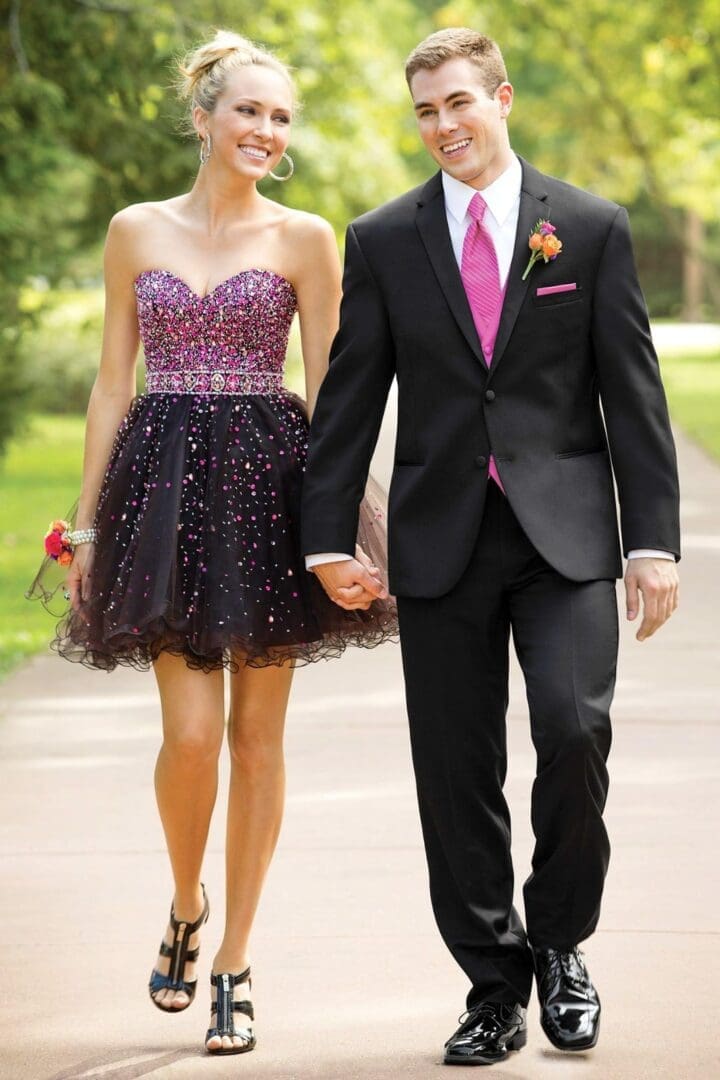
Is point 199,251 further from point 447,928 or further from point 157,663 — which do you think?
point 447,928

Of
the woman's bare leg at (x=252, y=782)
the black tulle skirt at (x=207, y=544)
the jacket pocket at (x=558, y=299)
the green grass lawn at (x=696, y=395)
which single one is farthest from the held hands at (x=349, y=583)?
the green grass lawn at (x=696, y=395)

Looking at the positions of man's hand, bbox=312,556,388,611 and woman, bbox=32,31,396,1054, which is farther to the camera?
woman, bbox=32,31,396,1054

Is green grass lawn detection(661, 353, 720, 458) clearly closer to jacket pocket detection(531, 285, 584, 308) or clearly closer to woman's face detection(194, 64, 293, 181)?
woman's face detection(194, 64, 293, 181)

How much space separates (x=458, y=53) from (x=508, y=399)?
75 cm

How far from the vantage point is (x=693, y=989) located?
4789 millimetres

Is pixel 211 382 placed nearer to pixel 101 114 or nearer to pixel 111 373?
pixel 111 373

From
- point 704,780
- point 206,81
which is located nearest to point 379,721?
point 704,780

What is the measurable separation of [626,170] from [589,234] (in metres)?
41.6

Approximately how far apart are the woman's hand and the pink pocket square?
4.22ft

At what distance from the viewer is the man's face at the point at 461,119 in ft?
13.9

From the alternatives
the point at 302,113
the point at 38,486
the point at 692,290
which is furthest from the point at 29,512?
the point at 692,290

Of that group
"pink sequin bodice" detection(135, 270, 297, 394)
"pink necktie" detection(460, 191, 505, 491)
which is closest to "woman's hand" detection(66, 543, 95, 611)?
"pink sequin bodice" detection(135, 270, 297, 394)

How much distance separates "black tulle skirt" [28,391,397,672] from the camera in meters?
4.50

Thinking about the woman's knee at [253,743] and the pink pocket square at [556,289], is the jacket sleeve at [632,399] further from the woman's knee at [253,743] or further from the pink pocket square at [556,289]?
the woman's knee at [253,743]
